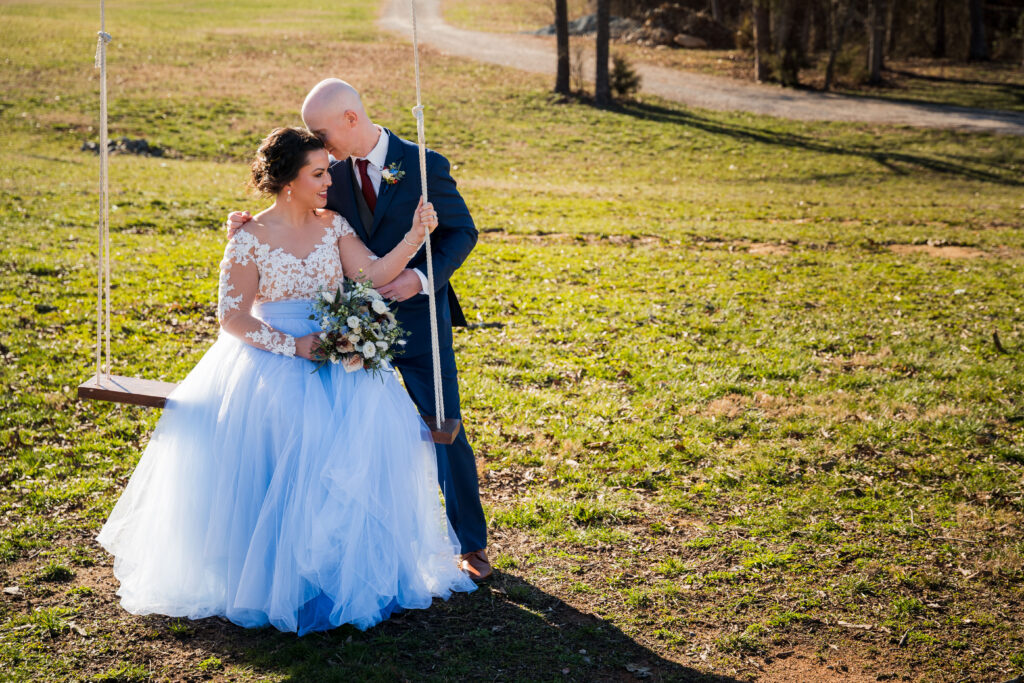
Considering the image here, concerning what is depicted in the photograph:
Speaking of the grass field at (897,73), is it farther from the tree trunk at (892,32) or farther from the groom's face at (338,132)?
the groom's face at (338,132)

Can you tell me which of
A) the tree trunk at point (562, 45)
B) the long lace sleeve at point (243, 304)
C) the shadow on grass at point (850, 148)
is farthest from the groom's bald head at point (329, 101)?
the tree trunk at point (562, 45)

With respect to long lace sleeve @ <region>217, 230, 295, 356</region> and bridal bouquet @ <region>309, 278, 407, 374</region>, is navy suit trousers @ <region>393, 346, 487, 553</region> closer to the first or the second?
bridal bouquet @ <region>309, 278, 407, 374</region>

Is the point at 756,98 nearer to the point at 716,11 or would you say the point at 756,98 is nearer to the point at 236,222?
the point at 716,11

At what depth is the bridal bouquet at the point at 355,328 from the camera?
12.8 feet

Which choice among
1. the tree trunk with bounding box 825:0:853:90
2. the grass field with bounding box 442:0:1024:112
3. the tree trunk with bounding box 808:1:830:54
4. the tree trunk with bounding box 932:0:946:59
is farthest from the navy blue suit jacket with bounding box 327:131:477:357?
the tree trunk with bounding box 932:0:946:59

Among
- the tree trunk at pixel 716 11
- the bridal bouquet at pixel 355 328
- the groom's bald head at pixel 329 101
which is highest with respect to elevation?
the tree trunk at pixel 716 11

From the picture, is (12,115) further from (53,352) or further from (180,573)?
(180,573)

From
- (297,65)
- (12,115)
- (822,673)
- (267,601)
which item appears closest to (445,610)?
(267,601)

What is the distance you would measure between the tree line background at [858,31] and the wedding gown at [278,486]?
29057 mm

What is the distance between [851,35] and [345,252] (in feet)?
130

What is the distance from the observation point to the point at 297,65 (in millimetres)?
31625

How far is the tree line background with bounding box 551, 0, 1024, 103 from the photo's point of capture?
30.5m

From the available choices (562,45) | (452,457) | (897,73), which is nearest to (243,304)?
(452,457)

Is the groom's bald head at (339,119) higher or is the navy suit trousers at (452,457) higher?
the groom's bald head at (339,119)
